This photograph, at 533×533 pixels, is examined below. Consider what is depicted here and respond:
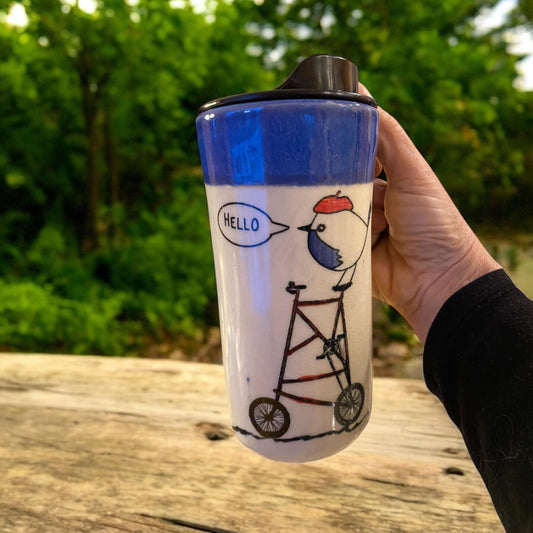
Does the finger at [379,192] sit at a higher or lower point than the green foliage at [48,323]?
higher

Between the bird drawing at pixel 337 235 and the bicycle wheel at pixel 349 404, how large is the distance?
0.20m

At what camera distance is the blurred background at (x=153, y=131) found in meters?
3.59

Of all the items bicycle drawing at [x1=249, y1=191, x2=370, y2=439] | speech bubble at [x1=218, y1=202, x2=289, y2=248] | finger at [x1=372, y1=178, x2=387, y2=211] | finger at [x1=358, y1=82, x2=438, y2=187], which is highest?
finger at [x1=358, y1=82, x2=438, y2=187]

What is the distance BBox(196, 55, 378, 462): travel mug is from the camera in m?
0.79

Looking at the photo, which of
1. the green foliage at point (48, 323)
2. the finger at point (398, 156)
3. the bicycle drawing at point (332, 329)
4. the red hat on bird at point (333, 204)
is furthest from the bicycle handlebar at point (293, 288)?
the green foliage at point (48, 323)

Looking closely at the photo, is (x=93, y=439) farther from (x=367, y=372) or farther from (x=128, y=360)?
(x=367, y=372)

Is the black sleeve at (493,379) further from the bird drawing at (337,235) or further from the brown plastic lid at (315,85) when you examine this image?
the brown plastic lid at (315,85)

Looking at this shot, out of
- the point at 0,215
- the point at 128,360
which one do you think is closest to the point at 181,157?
the point at 0,215

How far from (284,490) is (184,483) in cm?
23

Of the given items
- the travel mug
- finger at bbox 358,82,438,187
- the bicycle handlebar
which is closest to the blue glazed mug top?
the travel mug

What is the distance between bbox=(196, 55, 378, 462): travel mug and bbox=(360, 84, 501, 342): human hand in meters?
0.28

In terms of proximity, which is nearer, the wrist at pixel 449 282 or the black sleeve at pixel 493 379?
the black sleeve at pixel 493 379

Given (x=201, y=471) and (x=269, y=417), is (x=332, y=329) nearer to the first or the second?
(x=269, y=417)

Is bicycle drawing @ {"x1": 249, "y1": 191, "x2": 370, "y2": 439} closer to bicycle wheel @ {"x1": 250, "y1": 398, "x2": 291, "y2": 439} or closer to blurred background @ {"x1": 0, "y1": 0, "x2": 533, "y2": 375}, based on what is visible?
bicycle wheel @ {"x1": 250, "y1": 398, "x2": 291, "y2": 439}
